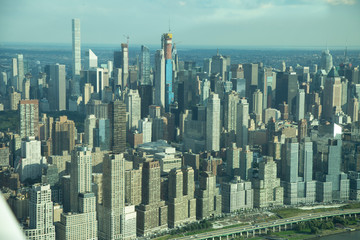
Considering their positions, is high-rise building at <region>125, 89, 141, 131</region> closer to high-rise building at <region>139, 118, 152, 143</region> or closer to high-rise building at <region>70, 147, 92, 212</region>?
high-rise building at <region>139, 118, 152, 143</region>

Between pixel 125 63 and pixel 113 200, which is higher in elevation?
pixel 125 63

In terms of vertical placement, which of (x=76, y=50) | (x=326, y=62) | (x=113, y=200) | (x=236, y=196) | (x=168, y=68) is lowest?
(x=236, y=196)

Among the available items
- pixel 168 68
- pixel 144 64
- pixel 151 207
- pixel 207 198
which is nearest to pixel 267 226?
pixel 207 198

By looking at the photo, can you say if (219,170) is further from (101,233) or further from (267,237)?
(101,233)

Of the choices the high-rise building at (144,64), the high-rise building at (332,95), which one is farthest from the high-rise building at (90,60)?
the high-rise building at (332,95)

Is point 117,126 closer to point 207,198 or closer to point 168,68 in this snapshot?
point 207,198

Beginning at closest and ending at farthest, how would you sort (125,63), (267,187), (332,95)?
1. (267,187)
2. (332,95)
3. (125,63)

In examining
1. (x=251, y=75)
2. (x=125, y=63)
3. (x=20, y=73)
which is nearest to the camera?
(x=20, y=73)
